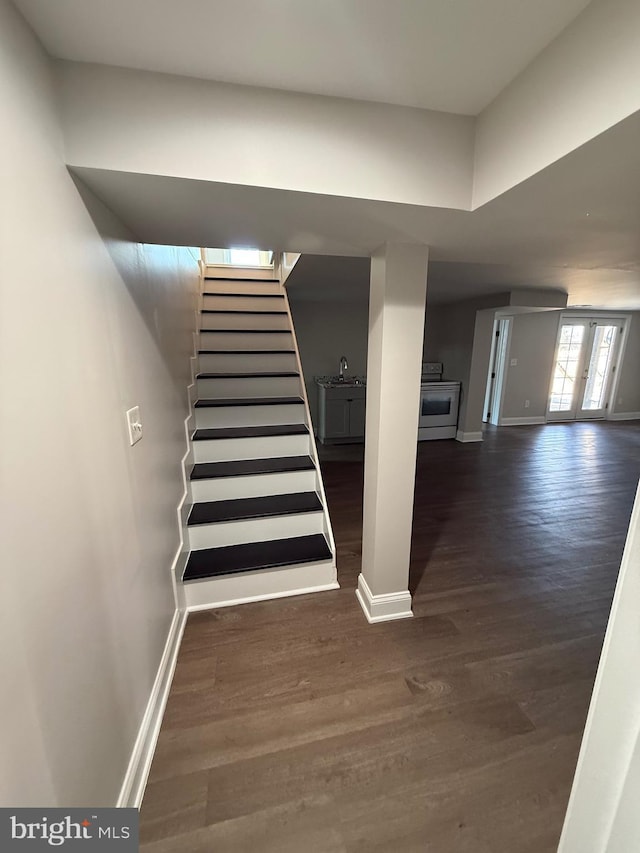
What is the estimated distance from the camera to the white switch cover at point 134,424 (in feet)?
4.18

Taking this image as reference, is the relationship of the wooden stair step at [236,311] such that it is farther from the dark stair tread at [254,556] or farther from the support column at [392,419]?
the dark stair tread at [254,556]

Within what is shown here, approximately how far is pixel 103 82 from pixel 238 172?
377mm

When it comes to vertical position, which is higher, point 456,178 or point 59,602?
point 456,178

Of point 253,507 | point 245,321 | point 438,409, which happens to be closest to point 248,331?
point 245,321

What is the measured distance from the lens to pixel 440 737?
4.31ft

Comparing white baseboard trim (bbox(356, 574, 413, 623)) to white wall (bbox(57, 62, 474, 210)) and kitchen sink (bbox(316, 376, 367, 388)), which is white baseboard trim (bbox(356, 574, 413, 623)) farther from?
kitchen sink (bbox(316, 376, 367, 388))

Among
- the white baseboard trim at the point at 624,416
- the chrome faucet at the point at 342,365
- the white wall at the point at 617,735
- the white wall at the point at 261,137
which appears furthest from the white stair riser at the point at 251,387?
the white baseboard trim at the point at 624,416

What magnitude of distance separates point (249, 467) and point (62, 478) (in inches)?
61.3

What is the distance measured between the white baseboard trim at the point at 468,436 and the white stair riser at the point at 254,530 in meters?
3.73

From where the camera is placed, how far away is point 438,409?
17.2 ft

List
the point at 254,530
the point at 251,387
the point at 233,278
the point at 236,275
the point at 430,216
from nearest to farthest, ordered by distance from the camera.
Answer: the point at 430,216, the point at 254,530, the point at 251,387, the point at 233,278, the point at 236,275

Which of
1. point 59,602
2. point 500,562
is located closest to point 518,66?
point 59,602

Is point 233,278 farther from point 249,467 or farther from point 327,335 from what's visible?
point 249,467

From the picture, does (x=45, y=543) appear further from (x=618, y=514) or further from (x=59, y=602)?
(x=618, y=514)
